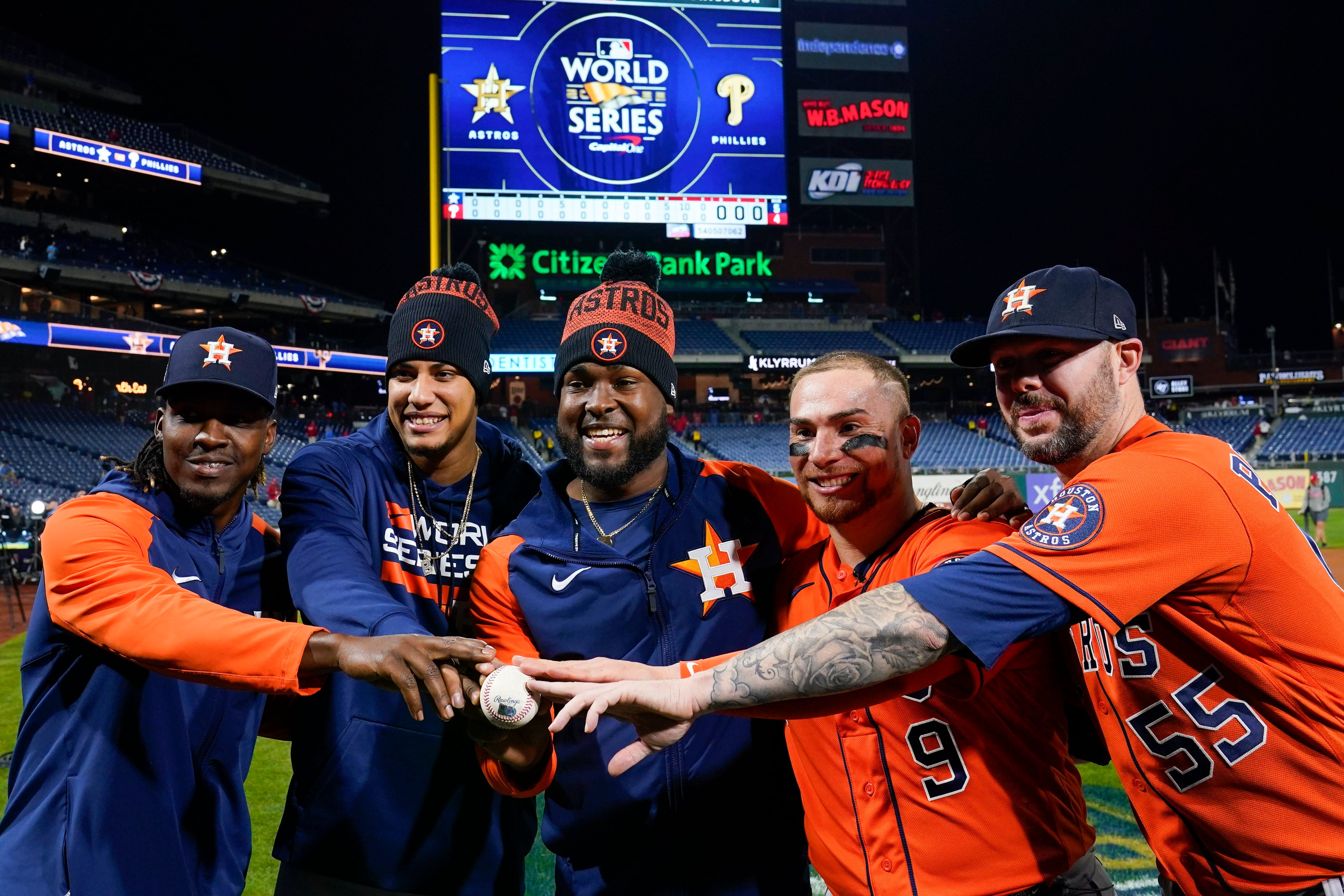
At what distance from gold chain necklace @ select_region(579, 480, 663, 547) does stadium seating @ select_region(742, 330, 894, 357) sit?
3645cm

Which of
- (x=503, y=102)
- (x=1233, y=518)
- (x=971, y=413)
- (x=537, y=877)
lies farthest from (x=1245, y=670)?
(x=971, y=413)

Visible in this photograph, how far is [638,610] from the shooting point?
7.85ft

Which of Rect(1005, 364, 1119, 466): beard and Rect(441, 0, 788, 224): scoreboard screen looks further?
Rect(441, 0, 788, 224): scoreboard screen

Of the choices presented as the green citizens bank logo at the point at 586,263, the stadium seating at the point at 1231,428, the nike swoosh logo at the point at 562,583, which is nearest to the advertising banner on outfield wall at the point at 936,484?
the green citizens bank logo at the point at 586,263

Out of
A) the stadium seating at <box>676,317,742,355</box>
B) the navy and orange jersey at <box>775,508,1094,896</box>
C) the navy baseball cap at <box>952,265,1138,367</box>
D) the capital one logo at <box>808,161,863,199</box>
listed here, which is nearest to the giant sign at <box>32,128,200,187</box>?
the stadium seating at <box>676,317,742,355</box>

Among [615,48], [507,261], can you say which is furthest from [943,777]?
[615,48]

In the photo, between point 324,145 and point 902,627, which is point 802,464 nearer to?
point 902,627

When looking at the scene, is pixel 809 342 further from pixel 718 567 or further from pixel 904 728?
pixel 904 728

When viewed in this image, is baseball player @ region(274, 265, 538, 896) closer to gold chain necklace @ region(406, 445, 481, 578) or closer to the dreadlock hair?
gold chain necklace @ region(406, 445, 481, 578)

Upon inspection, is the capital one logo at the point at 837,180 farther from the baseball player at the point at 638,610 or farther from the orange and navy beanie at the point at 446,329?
the baseball player at the point at 638,610

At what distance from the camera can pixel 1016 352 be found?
2.40 meters

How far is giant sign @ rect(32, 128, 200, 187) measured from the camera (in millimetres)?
30688

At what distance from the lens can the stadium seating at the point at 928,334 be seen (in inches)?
1607

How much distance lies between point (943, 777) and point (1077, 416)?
41.4 inches
